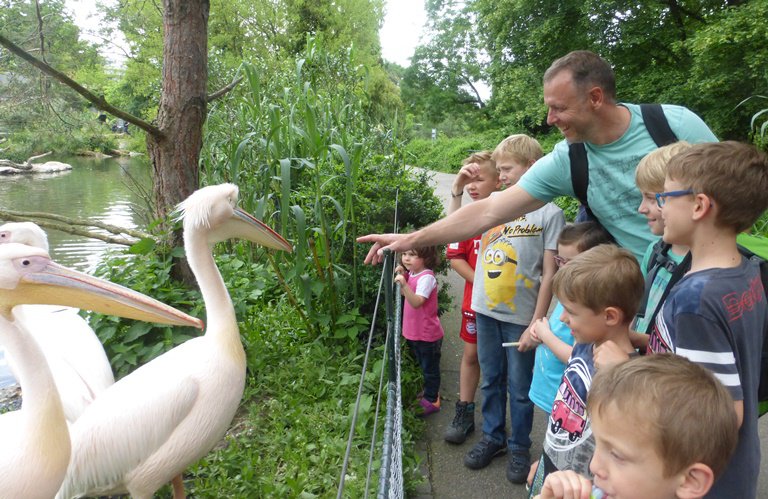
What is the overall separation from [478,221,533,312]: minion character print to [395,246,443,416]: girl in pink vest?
60 centimetres

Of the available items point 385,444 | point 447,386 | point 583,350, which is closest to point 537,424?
point 447,386

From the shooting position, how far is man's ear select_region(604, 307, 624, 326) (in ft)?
4.85

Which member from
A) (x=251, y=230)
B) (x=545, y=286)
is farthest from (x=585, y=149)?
(x=251, y=230)

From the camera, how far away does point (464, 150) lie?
22.4m

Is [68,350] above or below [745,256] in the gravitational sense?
below

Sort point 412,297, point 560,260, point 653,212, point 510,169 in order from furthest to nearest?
point 412,297
point 510,169
point 560,260
point 653,212

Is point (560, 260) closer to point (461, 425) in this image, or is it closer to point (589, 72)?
point (589, 72)

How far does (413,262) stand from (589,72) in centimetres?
166

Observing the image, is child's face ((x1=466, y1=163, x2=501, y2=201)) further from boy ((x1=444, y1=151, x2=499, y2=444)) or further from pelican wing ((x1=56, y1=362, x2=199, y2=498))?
pelican wing ((x1=56, y1=362, x2=199, y2=498))

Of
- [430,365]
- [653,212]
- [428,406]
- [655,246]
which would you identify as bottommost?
[428,406]

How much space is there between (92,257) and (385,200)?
6672mm

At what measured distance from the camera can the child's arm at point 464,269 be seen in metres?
3.05

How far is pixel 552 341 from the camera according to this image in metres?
1.83

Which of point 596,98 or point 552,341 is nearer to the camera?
point 552,341
